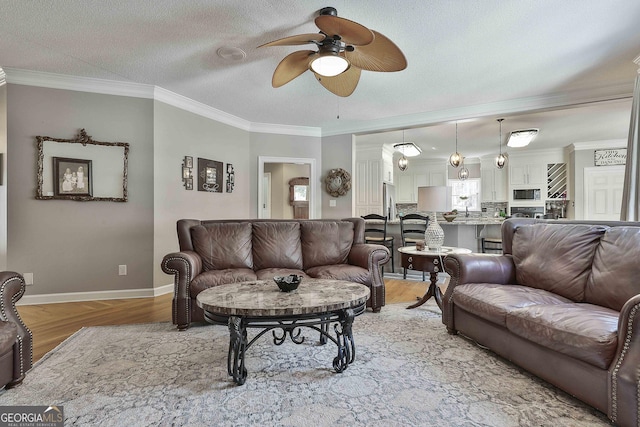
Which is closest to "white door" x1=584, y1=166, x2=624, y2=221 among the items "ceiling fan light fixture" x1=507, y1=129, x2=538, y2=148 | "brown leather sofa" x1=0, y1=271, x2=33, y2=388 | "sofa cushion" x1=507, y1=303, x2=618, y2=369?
"ceiling fan light fixture" x1=507, y1=129, x2=538, y2=148

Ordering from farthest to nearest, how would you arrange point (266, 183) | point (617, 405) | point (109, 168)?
point (266, 183) → point (109, 168) → point (617, 405)

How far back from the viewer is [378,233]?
526cm

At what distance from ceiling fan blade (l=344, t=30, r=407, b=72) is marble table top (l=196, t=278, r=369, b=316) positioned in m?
1.62

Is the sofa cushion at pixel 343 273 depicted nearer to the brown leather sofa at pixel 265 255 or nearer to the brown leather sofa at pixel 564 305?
the brown leather sofa at pixel 265 255

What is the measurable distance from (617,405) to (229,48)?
11.5 ft

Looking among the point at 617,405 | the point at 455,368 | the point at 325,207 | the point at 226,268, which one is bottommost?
the point at 455,368

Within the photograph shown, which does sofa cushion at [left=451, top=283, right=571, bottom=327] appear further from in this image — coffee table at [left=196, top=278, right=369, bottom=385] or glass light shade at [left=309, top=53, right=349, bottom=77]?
glass light shade at [left=309, top=53, right=349, bottom=77]

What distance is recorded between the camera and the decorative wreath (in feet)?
18.0

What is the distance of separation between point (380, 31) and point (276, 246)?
225 centimetres

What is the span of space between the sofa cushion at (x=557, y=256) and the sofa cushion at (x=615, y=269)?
0.20 ft

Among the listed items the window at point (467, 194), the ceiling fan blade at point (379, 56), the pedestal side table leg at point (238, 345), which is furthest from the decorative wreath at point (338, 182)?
the window at point (467, 194)

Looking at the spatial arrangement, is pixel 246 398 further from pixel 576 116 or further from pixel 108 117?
pixel 576 116

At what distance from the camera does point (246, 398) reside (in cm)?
166

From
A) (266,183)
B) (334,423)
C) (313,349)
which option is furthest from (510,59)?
(266,183)
